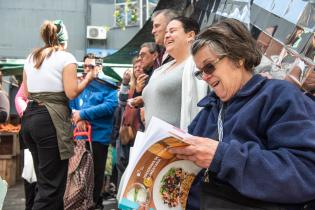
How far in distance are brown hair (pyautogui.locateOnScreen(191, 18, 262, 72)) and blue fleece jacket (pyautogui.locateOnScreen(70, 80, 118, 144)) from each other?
138 inches

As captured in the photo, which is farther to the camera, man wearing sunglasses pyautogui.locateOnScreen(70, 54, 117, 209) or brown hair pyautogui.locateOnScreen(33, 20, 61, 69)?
man wearing sunglasses pyautogui.locateOnScreen(70, 54, 117, 209)

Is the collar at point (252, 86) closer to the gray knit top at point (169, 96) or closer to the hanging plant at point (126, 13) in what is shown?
the gray knit top at point (169, 96)

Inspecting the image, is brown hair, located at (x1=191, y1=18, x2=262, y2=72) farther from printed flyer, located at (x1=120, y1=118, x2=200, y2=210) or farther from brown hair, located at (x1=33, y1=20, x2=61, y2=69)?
brown hair, located at (x1=33, y1=20, x2=61, y2=69)

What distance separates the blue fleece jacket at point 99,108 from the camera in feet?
16.9

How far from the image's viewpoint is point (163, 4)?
3.97m

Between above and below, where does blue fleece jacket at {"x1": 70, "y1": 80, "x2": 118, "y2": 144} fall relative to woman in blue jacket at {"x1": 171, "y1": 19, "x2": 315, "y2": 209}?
below

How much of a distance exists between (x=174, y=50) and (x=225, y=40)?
1.23m

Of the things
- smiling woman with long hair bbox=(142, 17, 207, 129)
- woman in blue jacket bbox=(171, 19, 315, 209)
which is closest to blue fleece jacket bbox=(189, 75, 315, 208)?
woman in blue jacket bbox=(171, 19, 315, 209)

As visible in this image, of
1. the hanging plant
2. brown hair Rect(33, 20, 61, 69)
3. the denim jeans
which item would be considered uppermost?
brown hair Rect(33, 20, 61, 69)

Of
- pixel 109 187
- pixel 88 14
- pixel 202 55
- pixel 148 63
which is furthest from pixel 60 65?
pixel 88 14

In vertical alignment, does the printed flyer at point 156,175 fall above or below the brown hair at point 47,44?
above

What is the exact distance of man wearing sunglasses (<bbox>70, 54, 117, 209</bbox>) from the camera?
17.0 feet

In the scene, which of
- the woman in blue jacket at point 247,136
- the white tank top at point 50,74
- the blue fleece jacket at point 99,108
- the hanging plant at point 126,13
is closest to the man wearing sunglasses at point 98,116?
the blue fleece jacket at point 99,108

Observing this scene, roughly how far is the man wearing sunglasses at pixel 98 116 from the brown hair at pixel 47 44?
1382 millimetres
